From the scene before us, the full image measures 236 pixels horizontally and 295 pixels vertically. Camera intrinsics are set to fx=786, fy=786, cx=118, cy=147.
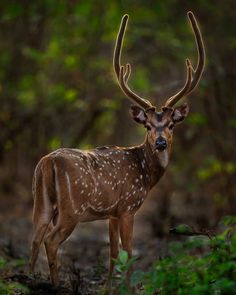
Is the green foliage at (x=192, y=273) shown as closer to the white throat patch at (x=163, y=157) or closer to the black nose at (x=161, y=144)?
the black nose at (x=161, y=144)

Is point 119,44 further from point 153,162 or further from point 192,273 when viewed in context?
point 192,273

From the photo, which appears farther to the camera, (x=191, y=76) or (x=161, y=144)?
(x=191, y=76)

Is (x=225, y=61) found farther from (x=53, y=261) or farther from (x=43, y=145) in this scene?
(x=53, y=261)

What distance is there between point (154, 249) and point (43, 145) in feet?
17.5

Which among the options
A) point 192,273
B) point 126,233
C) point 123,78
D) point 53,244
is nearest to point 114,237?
point 126,233

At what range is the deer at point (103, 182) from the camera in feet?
25.7

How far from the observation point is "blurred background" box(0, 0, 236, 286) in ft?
50.3

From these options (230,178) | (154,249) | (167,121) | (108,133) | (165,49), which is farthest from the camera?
(108,133)

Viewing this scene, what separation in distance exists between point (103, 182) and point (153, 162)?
1446 millimetres

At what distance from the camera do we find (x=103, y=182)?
27.6 feet

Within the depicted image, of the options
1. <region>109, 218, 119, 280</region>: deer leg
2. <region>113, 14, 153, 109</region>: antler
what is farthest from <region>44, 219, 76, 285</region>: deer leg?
<region>113, 14, 153, 109</region>: antler

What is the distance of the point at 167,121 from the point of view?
30.6 feet

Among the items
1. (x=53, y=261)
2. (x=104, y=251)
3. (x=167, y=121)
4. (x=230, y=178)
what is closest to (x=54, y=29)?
(x=230, y=178)

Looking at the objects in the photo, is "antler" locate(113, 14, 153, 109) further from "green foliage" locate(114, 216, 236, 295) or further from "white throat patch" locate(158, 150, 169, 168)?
"green foliage" locate(114, 216, 236, 295)
